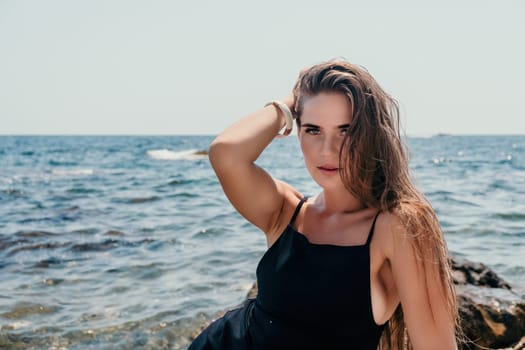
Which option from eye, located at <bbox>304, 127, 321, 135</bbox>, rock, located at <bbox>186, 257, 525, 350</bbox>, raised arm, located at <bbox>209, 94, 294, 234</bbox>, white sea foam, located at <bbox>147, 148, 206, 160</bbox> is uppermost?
eye, located at <bbox>304, 127, 321, 135</bbox>

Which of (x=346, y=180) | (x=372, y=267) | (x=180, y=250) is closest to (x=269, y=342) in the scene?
(x=372, y=267)

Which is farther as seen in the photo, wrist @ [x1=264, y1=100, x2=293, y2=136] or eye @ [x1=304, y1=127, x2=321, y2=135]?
wrist @ [x1=264, y1=100, x2=293, y2=136]

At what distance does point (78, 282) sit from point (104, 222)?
16.4 ft

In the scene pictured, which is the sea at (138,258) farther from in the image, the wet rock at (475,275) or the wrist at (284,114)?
the wet rock at (475,275)

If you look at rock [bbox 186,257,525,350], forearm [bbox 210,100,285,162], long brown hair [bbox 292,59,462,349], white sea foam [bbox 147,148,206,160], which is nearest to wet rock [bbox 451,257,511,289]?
rock [bbox 186,257,525,350]

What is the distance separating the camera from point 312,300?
2.31m

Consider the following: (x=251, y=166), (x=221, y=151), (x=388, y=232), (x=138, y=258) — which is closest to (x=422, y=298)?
(x=388, y=232)

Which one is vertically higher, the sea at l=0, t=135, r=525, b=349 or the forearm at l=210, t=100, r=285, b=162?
the forearm at l=210, t=100, r=285, b=162

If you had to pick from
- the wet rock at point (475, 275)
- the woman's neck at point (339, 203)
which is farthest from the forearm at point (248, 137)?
the wet rock at point (475, 275)

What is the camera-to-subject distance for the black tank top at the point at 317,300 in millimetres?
2289

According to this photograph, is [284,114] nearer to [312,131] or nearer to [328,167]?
[312,131]

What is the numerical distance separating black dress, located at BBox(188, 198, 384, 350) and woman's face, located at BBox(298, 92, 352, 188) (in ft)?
0.95

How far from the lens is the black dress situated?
90.2 inches

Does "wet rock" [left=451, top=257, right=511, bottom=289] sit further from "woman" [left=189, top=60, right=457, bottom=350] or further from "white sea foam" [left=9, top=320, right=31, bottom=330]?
"white sea foam" [left=9, top=320, right=31, bottom=330]
